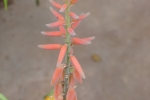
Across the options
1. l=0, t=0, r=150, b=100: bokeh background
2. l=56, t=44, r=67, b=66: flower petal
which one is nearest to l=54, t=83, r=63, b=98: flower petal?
l=56, t=44, r=67, b=66: flower petal

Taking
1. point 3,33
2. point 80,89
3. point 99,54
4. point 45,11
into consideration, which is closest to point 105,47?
point 99,54

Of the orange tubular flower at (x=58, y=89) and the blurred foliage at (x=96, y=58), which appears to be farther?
the blurred foliage at (x=96, y=58)

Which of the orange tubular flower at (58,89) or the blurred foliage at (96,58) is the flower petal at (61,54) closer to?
the orange tubular flower at (58,89)

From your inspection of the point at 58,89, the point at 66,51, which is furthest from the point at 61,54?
the point at 58,89

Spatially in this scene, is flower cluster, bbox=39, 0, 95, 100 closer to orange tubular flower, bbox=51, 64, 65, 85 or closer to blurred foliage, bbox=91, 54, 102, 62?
orange tubular flower, bbox=51, 64, 65, 85

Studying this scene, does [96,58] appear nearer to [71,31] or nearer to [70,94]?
[70,94]

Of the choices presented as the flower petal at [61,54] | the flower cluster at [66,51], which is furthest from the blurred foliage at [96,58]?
the flower petal at [61,54]
